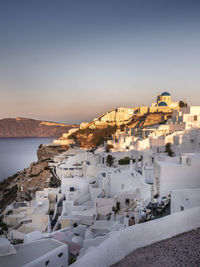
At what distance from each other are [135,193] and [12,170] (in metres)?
44.9

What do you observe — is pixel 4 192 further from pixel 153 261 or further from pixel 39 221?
pixel 153 261

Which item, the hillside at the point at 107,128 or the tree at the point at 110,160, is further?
the hillside at the point at 107,128

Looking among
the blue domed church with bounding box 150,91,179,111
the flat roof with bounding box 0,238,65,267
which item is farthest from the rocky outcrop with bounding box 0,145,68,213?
the blue domed church with bounding box 150,91,179,111

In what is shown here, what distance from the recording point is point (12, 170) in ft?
166

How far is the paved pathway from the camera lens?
10.6ft

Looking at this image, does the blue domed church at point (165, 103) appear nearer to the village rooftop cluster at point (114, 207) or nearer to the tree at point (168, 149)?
the village rooftop cluster at point (114, 207)

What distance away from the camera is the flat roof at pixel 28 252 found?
5.90 meters

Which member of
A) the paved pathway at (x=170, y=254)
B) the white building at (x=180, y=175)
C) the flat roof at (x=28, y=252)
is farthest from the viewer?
the white building at (x=180, y=175)

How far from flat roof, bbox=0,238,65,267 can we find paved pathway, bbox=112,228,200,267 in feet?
12.2

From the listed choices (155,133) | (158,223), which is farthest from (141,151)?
(158,223)

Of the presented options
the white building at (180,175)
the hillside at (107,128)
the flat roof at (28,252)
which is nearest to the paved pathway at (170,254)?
the flat roof at (28,252)

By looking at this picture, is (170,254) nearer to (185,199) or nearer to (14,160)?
(185,199)

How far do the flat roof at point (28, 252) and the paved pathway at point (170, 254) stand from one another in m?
3.72

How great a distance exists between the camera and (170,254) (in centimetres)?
344
